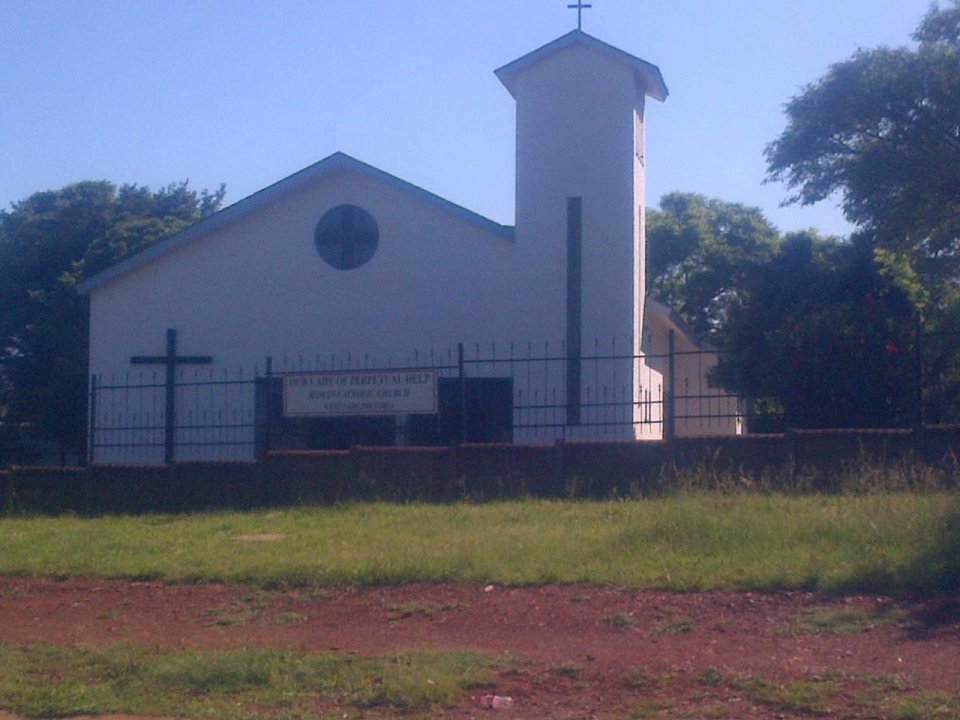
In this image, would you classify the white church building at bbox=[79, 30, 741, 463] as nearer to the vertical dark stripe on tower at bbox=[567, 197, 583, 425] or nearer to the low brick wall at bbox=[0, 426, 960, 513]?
the vertical dark stripe on tower at bbox=[567, 197, 583, 425]

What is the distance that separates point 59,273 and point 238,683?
2823 cm

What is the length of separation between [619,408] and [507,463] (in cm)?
511

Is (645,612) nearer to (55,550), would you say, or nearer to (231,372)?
(55,550)

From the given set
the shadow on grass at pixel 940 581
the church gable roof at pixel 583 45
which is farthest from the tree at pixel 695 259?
the shadow on grass at pixel 940 581

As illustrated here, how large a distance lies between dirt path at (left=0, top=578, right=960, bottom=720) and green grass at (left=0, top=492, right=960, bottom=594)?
0.26m

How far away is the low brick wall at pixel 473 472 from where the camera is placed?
13820 millimetres

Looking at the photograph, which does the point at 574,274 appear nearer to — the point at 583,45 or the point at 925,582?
the point at 583,45

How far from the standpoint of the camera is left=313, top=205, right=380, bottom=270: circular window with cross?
832 inches

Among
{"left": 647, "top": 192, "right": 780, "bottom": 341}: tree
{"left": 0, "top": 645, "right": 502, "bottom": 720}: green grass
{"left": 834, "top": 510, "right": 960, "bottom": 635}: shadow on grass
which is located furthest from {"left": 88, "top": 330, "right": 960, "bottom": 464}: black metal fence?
{"left": 647, "top": 192, "right": 780, "bottom": 341}: tree

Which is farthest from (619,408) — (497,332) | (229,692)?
(229,692)

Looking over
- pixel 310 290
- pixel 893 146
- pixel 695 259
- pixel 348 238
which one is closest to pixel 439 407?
pixel 310 290

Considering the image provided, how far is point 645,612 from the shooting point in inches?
351

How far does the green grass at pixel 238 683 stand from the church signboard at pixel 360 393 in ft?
27.7

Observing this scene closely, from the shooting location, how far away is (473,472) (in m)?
14.8
